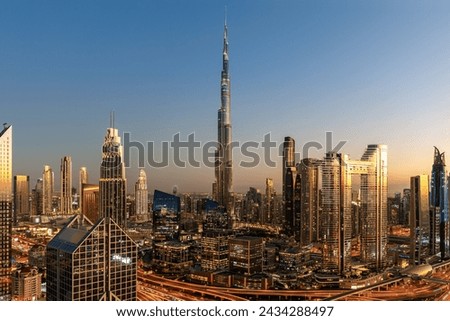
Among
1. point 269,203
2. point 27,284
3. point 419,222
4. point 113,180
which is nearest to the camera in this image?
point 27,284

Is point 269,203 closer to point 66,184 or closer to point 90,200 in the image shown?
point 90,200

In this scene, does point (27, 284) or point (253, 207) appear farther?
point (253, 207)

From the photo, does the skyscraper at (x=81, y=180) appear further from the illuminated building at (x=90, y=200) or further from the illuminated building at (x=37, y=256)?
the illuminated building at (x=37, y=256)

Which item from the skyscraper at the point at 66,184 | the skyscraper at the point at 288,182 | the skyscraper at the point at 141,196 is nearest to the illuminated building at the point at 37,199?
the skyscraper at the point at 66,184

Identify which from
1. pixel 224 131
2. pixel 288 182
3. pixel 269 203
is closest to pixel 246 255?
pixel 269 203

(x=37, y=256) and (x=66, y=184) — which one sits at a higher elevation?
(x=66, y=184)
